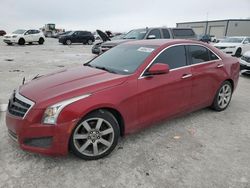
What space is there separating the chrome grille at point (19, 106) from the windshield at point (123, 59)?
4.41ft

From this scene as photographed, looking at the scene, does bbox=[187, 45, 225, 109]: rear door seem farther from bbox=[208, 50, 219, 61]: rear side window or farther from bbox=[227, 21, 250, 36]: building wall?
bbox=[227, 21, 250, 36]: building wall

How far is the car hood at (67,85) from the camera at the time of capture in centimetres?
293

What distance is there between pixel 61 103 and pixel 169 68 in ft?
6.15

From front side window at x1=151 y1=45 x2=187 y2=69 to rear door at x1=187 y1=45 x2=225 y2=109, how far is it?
18cm

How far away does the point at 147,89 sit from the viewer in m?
3.50

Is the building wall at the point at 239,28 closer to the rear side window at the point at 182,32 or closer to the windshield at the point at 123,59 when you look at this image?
the rear side window at the point at 182,32

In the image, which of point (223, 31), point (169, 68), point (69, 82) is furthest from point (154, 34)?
point (223, 31)

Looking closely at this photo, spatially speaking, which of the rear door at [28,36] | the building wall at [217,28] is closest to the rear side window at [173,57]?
the rear door at [28,36]

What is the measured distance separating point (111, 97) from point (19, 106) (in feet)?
3.79

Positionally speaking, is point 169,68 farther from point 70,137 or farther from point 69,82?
point 70,137

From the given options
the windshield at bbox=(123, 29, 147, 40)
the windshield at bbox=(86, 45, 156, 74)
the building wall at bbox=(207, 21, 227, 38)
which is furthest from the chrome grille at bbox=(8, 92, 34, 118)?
the building wall at bbox=(207, 21, 227, 38)

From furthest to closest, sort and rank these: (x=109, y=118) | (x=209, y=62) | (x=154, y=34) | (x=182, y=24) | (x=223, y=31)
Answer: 1. (x=182, y=24)
2. (x=223, y=31)
3. (x=154, y=34)
4. (x=209, y=62)
5. (x=109, y=118)

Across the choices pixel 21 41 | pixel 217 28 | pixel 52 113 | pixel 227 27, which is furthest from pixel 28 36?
pixel 217 28

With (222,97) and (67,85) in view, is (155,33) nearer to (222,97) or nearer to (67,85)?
(222,97)
